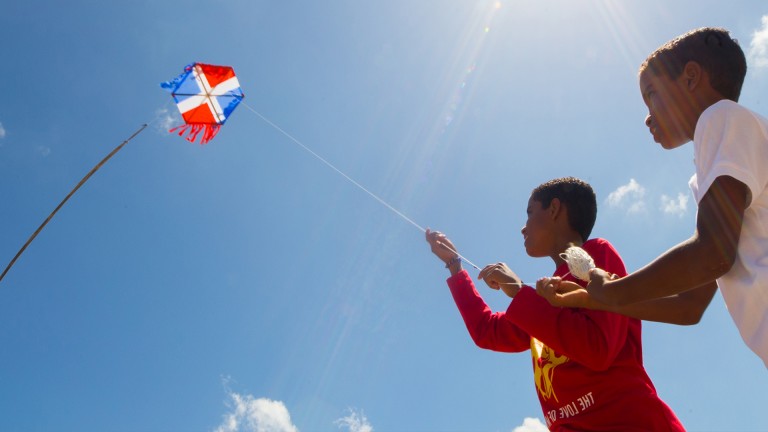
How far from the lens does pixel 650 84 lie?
2199mm

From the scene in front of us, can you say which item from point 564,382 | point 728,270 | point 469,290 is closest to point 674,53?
point 728,270

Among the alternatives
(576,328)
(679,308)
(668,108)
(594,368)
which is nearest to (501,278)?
(576,328)

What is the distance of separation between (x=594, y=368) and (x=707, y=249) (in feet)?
4.03

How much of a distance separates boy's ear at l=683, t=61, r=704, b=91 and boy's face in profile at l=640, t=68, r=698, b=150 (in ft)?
0.05

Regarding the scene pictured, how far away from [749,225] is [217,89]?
908cm

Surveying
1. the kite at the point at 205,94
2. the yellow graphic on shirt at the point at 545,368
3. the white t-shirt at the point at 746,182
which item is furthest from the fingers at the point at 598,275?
the kite at the point at 205,94

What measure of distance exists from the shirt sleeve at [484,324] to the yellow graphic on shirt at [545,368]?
27 cm

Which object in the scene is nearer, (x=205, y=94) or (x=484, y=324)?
(x=484, y=324)

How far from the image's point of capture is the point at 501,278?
304 centimetres

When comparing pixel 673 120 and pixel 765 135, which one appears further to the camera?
pixel 673 120

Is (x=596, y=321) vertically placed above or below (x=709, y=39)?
below

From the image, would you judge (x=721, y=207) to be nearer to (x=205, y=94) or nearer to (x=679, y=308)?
(x=679, y=308)

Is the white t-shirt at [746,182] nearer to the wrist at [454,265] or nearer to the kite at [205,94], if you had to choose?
the wrist at [454,265]

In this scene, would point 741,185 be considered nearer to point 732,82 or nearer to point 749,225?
point 749,225
